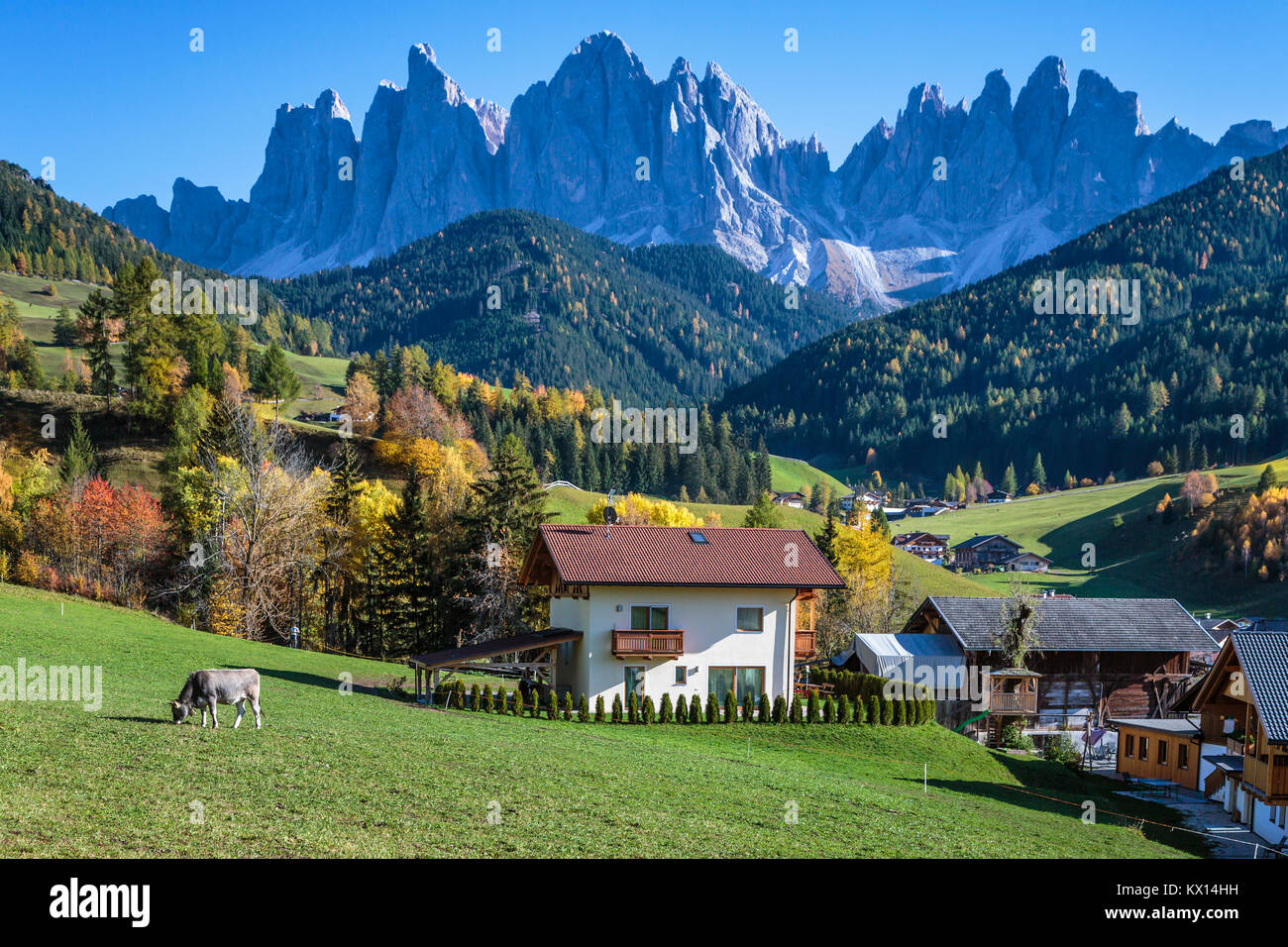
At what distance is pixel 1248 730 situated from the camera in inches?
1329

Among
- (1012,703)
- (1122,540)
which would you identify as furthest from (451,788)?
(1122,540)

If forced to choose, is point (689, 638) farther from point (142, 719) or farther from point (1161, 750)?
point (142, 719)

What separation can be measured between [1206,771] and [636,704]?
76.9 ft

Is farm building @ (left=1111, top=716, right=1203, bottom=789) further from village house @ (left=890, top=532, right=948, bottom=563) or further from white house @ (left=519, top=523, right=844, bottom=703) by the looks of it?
village house @ (left=890, top=532, right=948, bottom=563)

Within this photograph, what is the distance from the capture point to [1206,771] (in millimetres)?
38531

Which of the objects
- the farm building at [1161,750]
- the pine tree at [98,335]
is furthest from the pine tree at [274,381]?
the farm building at [1161,750]

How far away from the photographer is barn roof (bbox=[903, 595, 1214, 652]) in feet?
179

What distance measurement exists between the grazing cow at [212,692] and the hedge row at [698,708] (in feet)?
48.0

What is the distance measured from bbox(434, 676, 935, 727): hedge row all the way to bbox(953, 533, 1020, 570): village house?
391 feet

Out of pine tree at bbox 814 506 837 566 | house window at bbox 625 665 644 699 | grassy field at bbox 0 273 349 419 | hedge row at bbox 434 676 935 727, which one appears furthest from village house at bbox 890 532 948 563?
house window at bbox 625 665 644 699

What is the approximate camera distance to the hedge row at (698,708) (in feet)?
119

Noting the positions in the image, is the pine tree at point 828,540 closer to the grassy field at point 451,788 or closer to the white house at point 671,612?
the white house at point 671,612
